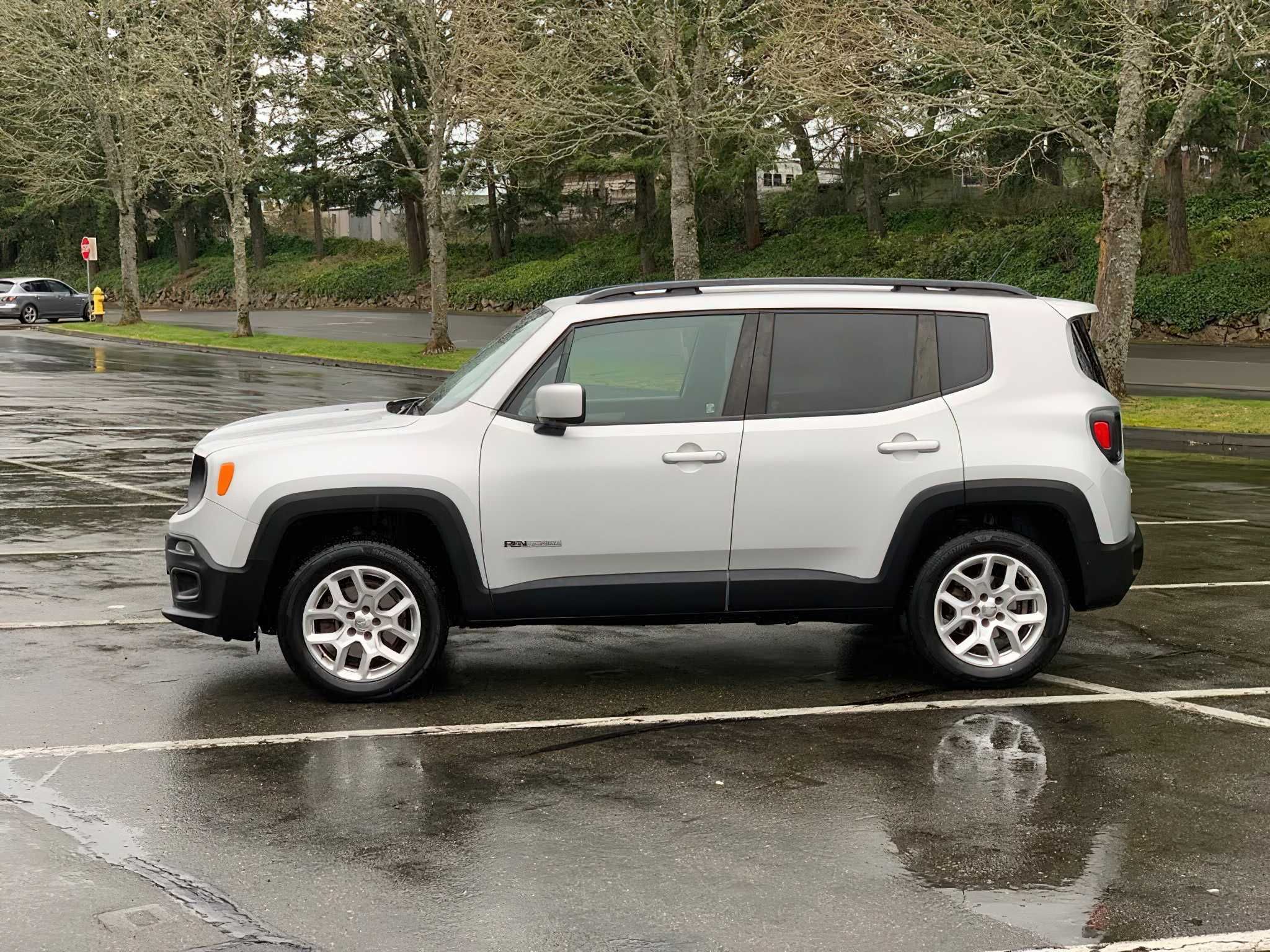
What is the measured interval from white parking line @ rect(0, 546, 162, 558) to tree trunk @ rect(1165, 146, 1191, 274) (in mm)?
31736

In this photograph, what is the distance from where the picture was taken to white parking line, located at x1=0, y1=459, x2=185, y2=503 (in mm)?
13867

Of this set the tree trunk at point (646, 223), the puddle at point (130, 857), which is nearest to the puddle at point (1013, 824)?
the puddle at point (130, 857)

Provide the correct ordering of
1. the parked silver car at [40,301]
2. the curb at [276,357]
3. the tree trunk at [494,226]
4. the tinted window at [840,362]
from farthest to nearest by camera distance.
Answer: the tree trunk at [494,226] → the parked silver car at [40,301] → the curb at [276,357] → the tinted window at [840,362]

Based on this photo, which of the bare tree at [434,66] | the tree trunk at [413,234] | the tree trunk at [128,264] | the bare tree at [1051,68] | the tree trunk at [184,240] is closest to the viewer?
the bare tree at [1051,68]

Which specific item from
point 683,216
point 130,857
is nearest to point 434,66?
point 683,216

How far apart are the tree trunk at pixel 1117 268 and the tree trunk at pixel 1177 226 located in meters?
17.2

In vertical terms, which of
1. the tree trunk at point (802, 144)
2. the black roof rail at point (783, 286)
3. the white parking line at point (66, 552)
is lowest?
the white parking line at point (66, 552)

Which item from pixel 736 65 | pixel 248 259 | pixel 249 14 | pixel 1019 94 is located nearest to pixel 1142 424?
pixel 1019 94

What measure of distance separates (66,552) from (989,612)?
6.66 meters

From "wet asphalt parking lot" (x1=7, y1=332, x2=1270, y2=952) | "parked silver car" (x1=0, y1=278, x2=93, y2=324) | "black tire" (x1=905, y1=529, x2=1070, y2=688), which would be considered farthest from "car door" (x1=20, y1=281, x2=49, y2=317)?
"black tire" (x1=905, y1=529, x2=1070, y2=688)

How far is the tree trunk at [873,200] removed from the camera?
151 ft

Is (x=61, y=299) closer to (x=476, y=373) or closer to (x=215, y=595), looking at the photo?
(x=476, y=373)

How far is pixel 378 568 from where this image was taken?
6.96m

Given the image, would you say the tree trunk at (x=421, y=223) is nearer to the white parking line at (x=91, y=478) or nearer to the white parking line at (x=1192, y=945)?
the white parking line at (x=91, y=478)
